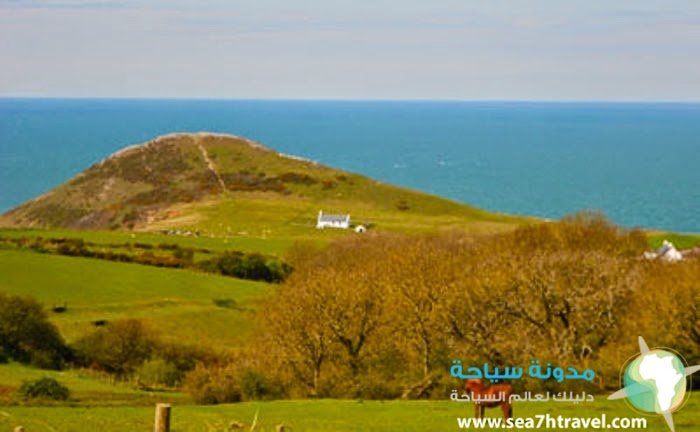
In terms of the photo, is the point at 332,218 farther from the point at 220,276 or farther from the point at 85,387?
the point at 85,387

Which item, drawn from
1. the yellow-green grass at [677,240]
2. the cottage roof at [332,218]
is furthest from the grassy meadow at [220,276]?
the cottage roof at [332,218]

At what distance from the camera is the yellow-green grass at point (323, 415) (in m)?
26.8

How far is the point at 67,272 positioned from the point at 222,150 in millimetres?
105632

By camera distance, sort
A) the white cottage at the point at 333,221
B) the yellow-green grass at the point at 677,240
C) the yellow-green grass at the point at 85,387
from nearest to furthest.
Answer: the yellow-green grass at the point at 85,387, the yellow-green grass at the point at 677,240, the white cottage at the point at 333,221

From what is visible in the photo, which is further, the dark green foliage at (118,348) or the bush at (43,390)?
the dark green foliage at (118,348)

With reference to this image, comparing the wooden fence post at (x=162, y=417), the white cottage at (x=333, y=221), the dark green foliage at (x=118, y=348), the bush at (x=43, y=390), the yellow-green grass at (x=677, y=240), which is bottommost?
the wooden fence post at (x=162, y=417)

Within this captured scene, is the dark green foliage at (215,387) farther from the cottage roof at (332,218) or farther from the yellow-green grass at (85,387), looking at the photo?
the cottage roof at (332,218)

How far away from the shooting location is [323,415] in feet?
102

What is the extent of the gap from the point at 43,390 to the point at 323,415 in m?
14.3

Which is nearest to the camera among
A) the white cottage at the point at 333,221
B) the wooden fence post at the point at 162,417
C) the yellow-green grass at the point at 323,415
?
the wooden fence post at the point at 162,417

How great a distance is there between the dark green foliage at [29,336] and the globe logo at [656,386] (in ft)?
114

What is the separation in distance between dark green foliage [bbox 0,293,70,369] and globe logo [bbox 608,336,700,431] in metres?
34.7

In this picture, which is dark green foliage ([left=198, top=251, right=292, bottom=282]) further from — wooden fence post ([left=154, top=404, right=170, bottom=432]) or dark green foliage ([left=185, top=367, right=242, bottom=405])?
wooden fence post ([left=154, top=404, right=170, bottom=432])

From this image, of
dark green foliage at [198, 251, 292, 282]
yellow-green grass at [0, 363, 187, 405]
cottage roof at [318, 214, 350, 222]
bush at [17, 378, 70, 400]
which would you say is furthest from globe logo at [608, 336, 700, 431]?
cottage roof at [318, 214, 350, 222]
